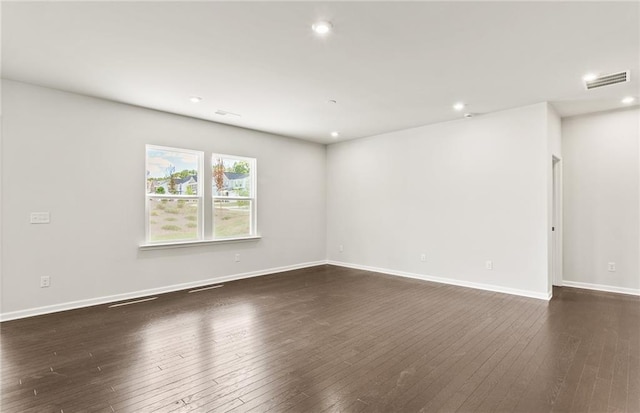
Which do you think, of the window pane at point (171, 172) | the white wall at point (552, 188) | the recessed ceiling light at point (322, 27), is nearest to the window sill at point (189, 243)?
the window pane at point (171, 172)

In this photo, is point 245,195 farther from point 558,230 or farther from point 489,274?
point 558,230

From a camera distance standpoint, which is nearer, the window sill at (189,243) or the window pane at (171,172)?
the window sill at (189,243)

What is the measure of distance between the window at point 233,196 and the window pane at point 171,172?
0.36 meters

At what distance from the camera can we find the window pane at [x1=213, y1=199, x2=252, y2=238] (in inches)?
220

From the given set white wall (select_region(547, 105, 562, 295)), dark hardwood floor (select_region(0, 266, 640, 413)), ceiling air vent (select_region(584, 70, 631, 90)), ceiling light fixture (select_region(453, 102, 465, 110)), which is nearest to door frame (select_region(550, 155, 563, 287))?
white wall (select_region(547, 105, 562, 295))

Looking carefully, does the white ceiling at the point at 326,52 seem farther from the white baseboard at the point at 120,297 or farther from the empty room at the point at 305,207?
the white baseboard at the point at 120,297

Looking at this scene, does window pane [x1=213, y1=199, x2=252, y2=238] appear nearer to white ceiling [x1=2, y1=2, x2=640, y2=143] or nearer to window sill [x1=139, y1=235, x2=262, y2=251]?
window sill [x1=139, y1=235, x2=262, y2=251]

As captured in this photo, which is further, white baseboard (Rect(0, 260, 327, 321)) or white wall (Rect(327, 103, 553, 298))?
white wall (Rect(327, 103, 553, 298))

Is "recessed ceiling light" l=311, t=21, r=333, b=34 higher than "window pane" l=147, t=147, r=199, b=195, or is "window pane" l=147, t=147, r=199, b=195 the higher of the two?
"recessed ceiling light" l=311, t=21, r=333, b=34

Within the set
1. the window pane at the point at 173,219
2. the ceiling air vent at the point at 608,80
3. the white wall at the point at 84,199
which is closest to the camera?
the ceiling air vent at the point at 608,80

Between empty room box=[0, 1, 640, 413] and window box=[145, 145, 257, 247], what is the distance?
0.03 metres

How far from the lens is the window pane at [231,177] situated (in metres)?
5.59

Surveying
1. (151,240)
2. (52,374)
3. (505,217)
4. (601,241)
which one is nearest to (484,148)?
(505,217)

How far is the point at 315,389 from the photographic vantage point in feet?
7.43
